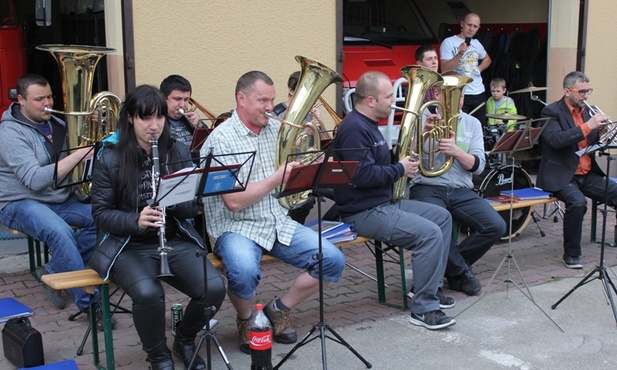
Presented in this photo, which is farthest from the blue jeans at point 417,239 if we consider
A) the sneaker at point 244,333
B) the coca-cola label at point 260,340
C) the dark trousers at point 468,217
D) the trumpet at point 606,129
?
the trumpet at point 606,129

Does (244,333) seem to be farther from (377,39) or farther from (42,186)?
(377,39)

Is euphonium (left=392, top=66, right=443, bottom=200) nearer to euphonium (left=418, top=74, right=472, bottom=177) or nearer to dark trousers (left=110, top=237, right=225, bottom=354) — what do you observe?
euphonium (left=418, top=74, right=472, bottom=177)

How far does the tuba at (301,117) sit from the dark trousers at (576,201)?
8.79 ft

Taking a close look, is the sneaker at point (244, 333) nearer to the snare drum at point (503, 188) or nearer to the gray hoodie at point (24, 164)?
the gray hoodie at point (24, 164)

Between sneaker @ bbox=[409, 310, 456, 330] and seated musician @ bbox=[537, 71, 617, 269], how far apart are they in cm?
193

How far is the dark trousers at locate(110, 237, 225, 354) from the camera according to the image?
3.93 m

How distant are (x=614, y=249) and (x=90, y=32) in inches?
229

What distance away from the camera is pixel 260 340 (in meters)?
3.96

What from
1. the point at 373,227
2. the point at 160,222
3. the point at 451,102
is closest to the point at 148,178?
the point at 160,222

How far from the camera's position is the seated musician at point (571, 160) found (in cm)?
638

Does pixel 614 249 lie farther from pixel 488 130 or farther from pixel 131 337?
pixel 131 337

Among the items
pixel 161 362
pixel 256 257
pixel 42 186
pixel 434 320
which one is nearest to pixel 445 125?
pixel 434 320

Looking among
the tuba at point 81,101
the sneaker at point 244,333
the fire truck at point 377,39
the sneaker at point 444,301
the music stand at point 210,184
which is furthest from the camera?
the fire truck at point 377,39

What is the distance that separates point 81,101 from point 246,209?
4.78 feet
